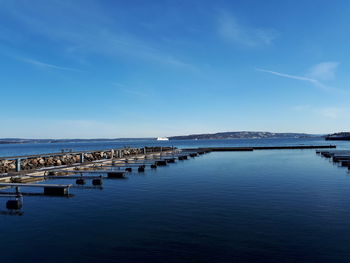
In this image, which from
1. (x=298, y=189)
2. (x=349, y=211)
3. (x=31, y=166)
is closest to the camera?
(x=349, y=211)

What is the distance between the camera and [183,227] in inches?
485

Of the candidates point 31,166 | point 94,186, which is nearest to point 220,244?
point 94,186

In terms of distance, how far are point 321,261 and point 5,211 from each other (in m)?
15.2

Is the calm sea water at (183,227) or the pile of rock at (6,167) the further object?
the pile of rock at (6,167)

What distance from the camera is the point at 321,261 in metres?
9.01

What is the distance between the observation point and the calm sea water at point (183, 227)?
9617 millimetres

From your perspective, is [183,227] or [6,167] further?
[6,167]

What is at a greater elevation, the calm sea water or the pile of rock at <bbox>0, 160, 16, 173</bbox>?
the pile of rock at <bbox>0, 160, 16, 173</bbox>

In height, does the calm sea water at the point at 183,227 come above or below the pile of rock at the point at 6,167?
below

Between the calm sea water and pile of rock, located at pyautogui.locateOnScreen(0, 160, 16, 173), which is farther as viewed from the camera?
pile of rock, located at pyautogui.locateOnScreen(0, 160, 16, 173)

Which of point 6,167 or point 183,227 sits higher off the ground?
point 6,167

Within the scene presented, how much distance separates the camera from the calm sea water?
9.62 meters

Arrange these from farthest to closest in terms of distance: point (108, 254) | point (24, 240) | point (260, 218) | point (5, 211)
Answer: point (5, 211) → point (260, 218) → point (24, 240) → point (108, 254)

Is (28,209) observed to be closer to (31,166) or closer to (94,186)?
(94,186)
